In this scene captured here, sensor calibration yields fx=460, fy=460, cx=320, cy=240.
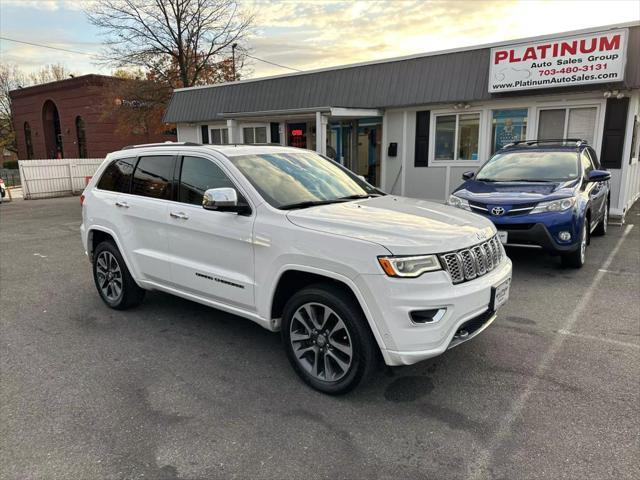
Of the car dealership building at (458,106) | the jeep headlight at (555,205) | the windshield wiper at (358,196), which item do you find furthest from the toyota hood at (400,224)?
the car dealership building at (458,106)

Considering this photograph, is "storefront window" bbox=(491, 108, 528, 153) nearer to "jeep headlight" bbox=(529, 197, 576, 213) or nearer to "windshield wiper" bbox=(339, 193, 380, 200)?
"jeep headlight" bbox=(529, 197, 576, 213)

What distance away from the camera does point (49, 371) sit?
3.80 metres

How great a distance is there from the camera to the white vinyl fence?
20.5 metres

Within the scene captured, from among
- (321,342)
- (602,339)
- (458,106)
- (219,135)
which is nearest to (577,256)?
(602,339)

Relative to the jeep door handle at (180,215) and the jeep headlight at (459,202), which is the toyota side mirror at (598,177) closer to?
the jeep headlight at (459,202)

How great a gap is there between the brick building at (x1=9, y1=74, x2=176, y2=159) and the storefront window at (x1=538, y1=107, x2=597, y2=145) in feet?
76.6

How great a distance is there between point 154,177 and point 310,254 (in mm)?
2228

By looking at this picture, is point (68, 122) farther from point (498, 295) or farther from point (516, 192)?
point (498, 295)

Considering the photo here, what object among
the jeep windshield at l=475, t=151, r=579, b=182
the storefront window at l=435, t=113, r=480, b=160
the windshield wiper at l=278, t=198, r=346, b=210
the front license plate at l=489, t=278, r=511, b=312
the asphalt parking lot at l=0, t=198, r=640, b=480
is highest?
the storefront window at l=435, t=113, r=480, b=160

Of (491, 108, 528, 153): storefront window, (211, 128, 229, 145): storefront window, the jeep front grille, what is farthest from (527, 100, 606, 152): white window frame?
Result: (211, 128, 229, 145): storefront window

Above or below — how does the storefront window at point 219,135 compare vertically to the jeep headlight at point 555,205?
above

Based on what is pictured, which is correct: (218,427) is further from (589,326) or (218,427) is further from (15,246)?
(15,246)

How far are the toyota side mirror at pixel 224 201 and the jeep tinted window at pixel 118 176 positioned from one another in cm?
175

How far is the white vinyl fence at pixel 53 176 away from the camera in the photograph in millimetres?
20500
